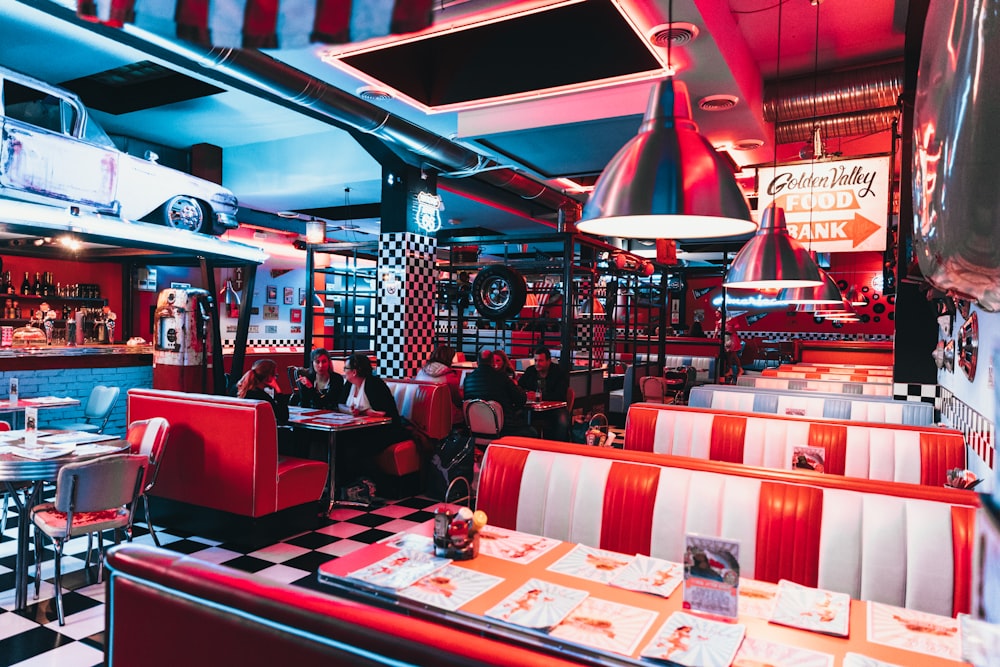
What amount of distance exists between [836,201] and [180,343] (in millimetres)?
8655

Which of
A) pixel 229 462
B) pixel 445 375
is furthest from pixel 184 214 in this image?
pixel 229 462

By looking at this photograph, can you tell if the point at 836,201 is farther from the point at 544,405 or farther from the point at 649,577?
the point at 649,577

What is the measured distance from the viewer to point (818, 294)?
172 inches

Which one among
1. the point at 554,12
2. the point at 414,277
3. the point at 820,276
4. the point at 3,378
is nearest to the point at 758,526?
the point at 820,276

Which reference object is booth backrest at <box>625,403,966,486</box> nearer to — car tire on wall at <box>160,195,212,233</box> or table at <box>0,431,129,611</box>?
table at <box>0,431,129,611</box>

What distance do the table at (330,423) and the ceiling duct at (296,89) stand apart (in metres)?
2.71

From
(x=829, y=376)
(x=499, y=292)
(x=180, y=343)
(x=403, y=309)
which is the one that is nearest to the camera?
(x=829, y=376)

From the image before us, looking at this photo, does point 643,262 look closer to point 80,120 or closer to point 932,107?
point 80,120

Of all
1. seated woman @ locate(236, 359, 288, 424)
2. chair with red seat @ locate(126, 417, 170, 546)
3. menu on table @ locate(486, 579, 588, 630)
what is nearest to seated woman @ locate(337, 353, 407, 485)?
seated woman @ locate(236, 359, 288, 424)

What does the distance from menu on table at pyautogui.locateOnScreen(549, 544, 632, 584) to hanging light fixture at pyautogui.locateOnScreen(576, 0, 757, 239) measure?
48.5 inches

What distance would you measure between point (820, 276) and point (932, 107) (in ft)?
10.3

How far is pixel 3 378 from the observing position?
757 cm

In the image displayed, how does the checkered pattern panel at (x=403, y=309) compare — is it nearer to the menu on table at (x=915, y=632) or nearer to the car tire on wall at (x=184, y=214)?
the car tire on wall at (x=184, y=214)

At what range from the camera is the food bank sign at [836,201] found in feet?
17.7
